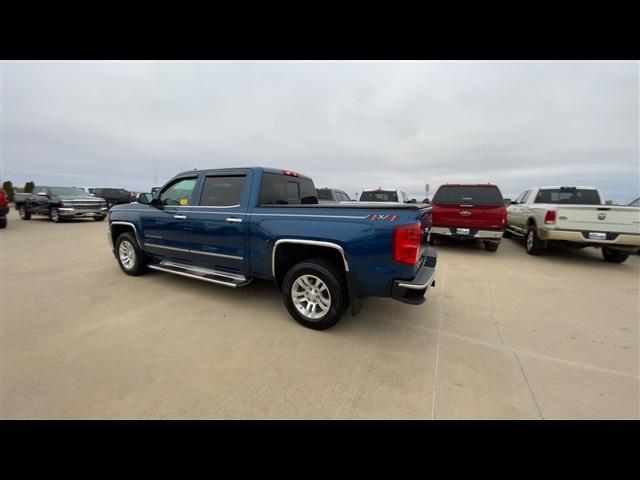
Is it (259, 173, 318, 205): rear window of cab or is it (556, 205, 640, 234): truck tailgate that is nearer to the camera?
(259, 173, 318, 205): rear window of cab

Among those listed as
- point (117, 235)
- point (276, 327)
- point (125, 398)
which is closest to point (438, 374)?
point (276, 327)

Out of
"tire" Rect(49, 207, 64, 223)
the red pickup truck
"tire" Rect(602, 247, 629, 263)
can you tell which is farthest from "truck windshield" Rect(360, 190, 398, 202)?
"tire" Rect(49, 207, 64, 223)

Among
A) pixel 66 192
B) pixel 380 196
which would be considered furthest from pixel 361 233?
pixel 66 192

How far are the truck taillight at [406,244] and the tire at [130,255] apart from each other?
4519 millimetres

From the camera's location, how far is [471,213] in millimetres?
7121

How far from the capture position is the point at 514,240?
9.73 m

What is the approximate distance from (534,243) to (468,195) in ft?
6.68

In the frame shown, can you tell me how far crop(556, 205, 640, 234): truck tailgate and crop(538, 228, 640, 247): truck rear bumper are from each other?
0.29ft

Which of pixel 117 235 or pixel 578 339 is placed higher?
pixel 117 235

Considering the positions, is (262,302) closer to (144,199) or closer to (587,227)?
(144,199)

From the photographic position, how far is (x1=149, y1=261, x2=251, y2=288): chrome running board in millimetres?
3625

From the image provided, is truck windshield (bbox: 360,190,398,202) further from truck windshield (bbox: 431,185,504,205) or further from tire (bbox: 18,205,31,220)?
tire (bbox: 18,205,31,220)

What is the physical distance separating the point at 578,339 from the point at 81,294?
6767 mm
